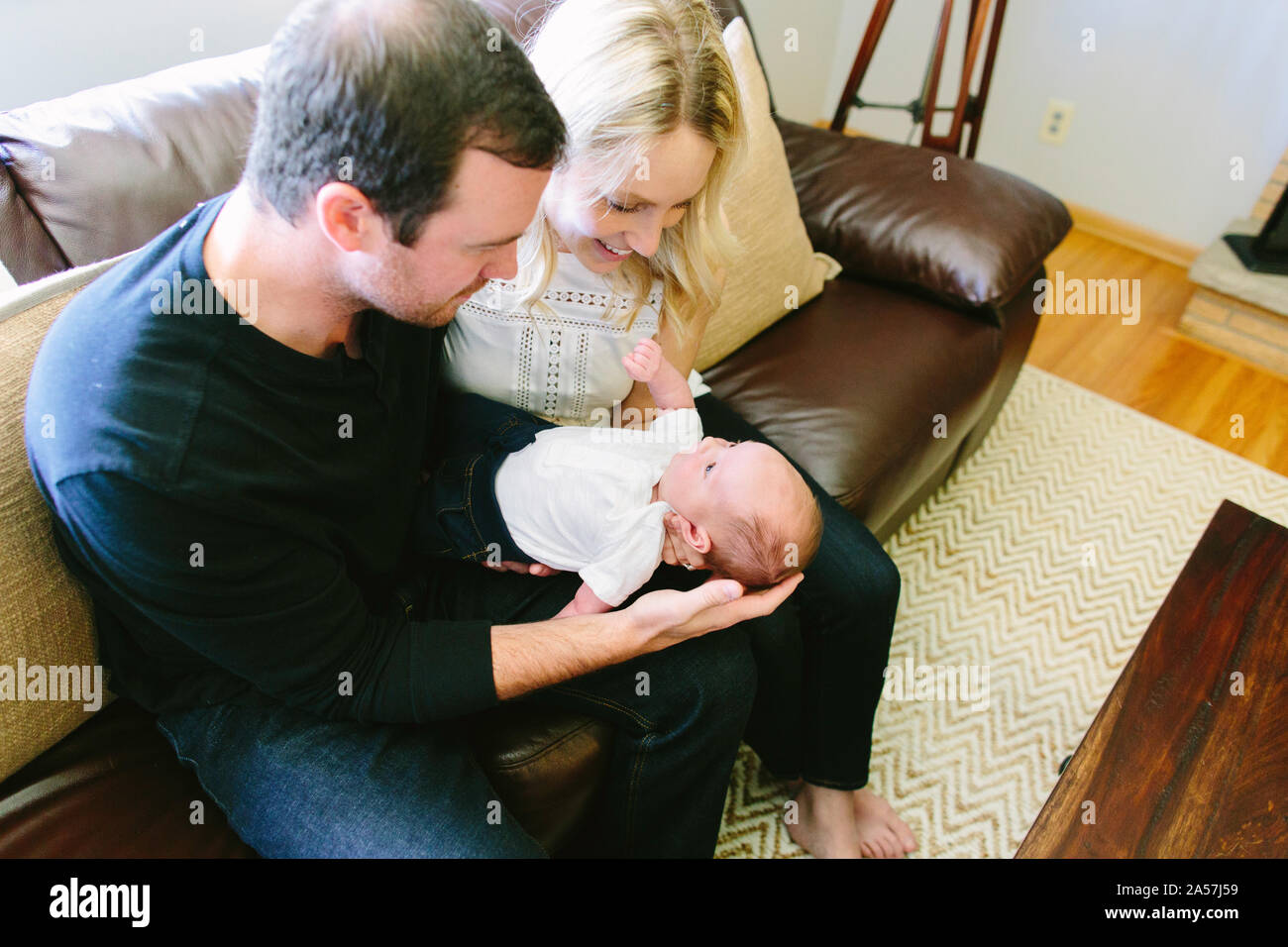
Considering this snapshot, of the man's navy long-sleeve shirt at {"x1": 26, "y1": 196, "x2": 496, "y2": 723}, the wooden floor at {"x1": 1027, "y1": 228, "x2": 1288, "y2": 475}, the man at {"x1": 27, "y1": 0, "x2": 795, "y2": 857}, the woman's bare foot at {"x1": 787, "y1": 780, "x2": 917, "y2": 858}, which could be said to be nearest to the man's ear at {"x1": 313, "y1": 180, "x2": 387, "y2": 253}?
the man at {"x1": 27, "y1": 0, "x2": 795, "y2": 857}

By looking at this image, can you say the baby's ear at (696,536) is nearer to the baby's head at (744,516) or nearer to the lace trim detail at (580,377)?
the baby's head at (744,516)

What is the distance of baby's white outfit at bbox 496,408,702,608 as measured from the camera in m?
1.06

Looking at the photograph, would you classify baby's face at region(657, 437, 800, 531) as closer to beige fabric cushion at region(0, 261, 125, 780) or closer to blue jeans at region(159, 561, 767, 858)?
blue jeans at region(159, 561, 767, 858)

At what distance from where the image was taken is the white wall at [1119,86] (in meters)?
2.66

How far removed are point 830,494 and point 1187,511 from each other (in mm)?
1243

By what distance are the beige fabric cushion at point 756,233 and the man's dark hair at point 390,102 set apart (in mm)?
876

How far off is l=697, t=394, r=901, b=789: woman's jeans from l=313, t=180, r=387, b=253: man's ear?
29.2 inches

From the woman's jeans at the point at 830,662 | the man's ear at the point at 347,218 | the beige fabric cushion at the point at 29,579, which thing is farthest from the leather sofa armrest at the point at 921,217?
the beige fabric cushion at the point at 29,579

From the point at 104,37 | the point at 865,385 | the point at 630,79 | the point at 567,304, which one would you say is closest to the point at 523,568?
the point at 567,304

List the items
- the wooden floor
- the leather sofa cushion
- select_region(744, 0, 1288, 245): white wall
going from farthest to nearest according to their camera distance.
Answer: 1. select_region(744, 0, 1288, 245): white wall
2. the wooden floor
3. the leather sofa cushion

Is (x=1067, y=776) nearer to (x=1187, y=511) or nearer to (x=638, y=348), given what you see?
(x=638, y=348)

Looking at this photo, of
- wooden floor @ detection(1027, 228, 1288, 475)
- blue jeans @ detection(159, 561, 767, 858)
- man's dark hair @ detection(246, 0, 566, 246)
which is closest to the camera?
man's dark hair @ detection(246, 0, 566, 246)
